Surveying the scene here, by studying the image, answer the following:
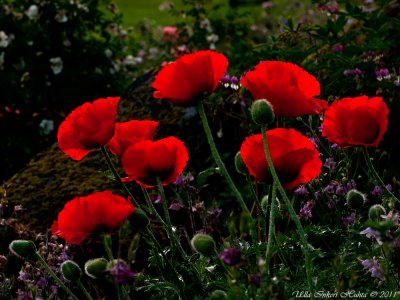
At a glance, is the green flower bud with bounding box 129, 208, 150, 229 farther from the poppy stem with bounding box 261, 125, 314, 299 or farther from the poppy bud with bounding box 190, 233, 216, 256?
the poppy stem with bounding box 261, 125, 314, 299

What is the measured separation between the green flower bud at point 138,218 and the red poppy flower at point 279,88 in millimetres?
395

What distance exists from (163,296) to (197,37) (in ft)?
13.9

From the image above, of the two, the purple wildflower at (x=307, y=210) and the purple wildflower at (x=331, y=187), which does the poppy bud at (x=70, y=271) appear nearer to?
the purple wildflower at (x=307, y=210)

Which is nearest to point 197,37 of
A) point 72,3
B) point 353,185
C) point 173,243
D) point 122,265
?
point 72,3

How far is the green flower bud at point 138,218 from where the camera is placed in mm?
1604

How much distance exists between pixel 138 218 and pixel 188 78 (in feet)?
1.17

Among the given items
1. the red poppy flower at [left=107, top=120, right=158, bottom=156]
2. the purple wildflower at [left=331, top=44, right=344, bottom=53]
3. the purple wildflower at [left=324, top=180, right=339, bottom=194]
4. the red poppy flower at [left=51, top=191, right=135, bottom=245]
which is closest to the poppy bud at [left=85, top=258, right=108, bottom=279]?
the red poppy flower at [left=51, top=191, right=135, bottom=245]

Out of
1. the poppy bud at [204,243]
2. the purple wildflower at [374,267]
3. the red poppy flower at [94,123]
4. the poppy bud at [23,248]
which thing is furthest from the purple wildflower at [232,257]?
the poppy bud at [23,248]

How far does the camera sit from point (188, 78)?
159 cm

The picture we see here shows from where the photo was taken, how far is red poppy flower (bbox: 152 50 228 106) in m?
1.58

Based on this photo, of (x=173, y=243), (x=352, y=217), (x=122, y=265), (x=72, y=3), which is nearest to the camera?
(x=122, y=265)

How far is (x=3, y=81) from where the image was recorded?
15.2 feet

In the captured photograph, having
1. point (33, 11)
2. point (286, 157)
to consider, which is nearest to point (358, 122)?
point (286, 157)

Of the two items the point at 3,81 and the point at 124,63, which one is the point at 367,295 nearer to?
the point at 3,81
